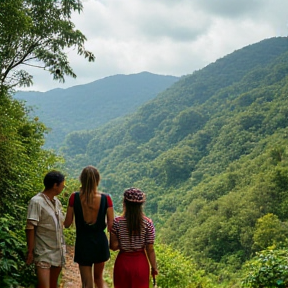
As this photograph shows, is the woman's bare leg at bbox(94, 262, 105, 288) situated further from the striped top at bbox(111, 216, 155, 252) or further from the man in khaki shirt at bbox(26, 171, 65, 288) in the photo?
the striped top at bbox(111, 216, 155, 252)

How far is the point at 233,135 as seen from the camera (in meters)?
54.7

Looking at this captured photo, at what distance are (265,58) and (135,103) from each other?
68.9 metres

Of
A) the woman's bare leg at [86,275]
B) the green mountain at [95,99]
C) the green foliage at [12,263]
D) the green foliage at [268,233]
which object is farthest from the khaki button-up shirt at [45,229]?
the green mountain at [95,99]

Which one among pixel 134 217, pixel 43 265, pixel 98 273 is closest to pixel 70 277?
pixel 98 273

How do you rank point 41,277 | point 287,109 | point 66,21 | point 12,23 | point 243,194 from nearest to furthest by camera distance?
point 41,277, point 12,23, point 66,21, point 243,194, point 287,109

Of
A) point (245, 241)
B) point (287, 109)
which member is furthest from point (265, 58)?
point (245, 241)

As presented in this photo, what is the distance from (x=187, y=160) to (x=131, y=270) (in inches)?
2169

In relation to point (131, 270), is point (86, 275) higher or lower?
lower

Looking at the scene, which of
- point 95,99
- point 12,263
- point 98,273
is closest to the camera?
point 98,273

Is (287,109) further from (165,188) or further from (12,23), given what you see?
(12,23)

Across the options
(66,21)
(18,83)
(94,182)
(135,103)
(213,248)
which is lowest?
(213,248)

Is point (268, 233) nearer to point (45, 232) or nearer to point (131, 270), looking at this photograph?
point (131, 270)

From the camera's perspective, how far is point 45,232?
2.74 metres

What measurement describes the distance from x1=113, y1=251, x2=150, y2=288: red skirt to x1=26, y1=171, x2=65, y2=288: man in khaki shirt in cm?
53
